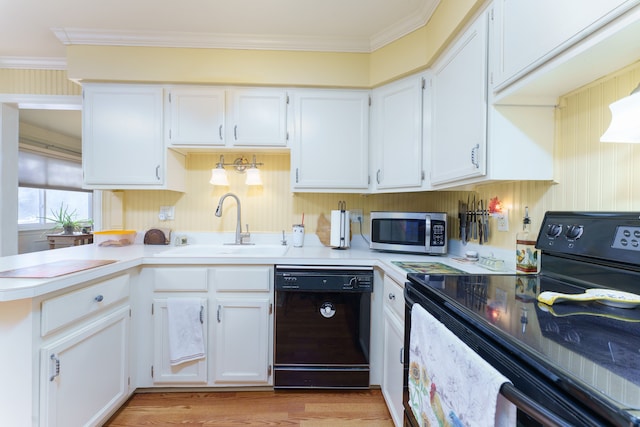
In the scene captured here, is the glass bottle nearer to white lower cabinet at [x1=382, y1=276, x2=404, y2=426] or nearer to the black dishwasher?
white lower cabinet at [x1=382, y1=276, x2=404, y2=426]

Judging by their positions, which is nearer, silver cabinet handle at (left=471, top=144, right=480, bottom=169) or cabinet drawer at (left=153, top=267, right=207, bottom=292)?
silver cabinet handle at (left=471, top=144, right=480, bottom=169)

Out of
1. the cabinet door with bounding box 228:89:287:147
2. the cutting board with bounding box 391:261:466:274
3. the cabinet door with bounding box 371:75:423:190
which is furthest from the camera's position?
the cabinet door with bounding box 228:89:287:147

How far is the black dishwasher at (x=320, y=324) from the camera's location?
5.80ft

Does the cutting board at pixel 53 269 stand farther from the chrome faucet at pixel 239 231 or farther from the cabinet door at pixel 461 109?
the cabinet door at pixel 461 109

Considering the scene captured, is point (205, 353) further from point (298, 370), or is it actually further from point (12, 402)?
point (12, 402)

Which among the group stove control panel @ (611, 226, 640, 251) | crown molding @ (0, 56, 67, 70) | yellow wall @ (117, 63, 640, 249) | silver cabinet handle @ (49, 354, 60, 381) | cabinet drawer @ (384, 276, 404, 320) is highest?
crown molding @ (0, 56, 67, 70)

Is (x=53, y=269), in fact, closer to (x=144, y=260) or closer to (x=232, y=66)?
(x=144, y=260)

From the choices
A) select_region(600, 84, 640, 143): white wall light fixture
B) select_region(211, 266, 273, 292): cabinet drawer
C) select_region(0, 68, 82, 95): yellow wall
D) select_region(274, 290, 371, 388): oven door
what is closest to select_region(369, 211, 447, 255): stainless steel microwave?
select_region(274, 290, 371, 388): oven door

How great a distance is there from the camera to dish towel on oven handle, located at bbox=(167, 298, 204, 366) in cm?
172

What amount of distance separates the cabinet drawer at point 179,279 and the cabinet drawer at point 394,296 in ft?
3.56

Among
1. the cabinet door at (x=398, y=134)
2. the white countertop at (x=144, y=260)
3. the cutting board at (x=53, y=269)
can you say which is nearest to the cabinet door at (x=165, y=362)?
the white countertop at (x=144, y=260)

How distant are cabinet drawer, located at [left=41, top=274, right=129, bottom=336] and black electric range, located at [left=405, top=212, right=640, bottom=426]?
4.72ft

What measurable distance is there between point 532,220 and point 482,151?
1.38 feet

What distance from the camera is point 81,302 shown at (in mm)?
1318
